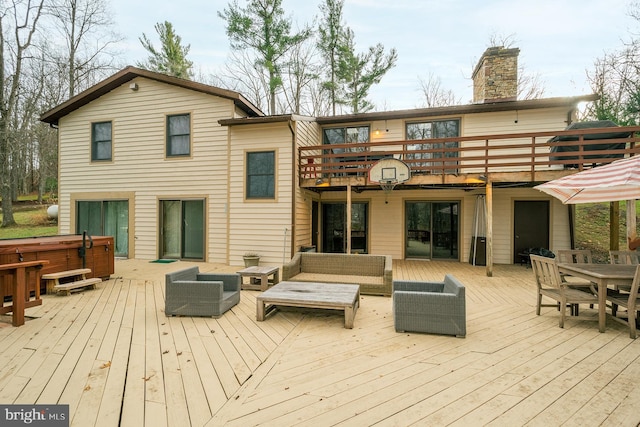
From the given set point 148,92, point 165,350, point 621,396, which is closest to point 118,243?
point 148,92

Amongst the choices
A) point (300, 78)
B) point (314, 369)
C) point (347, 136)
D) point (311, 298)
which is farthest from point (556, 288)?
point (300, 78)

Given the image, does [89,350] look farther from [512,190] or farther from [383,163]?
[512,190]

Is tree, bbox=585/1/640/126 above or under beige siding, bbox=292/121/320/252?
above

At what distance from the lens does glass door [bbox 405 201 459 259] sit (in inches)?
384

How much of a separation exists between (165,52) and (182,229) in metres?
13.7

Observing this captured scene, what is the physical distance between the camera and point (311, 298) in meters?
4.05

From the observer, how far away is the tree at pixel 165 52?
56.0ft

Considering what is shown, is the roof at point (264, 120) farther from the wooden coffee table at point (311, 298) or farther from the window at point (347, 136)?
the wooden coffee table at point (311, 298)

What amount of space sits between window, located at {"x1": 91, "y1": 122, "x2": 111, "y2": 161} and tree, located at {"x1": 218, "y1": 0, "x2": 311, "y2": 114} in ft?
25.9

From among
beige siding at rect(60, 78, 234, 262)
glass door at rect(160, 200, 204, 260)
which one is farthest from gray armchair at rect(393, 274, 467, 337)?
glass door at rect(160, 200, 204, 260)

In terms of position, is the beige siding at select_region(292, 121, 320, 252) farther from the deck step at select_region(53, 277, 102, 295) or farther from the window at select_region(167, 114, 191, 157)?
the deck step at select_region(53, 277, 102, 295)

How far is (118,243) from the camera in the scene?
10.0 meters

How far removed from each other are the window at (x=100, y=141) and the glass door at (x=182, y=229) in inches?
118

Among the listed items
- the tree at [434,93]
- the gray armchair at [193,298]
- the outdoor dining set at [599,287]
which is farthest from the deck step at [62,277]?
the tree at [434,93]
